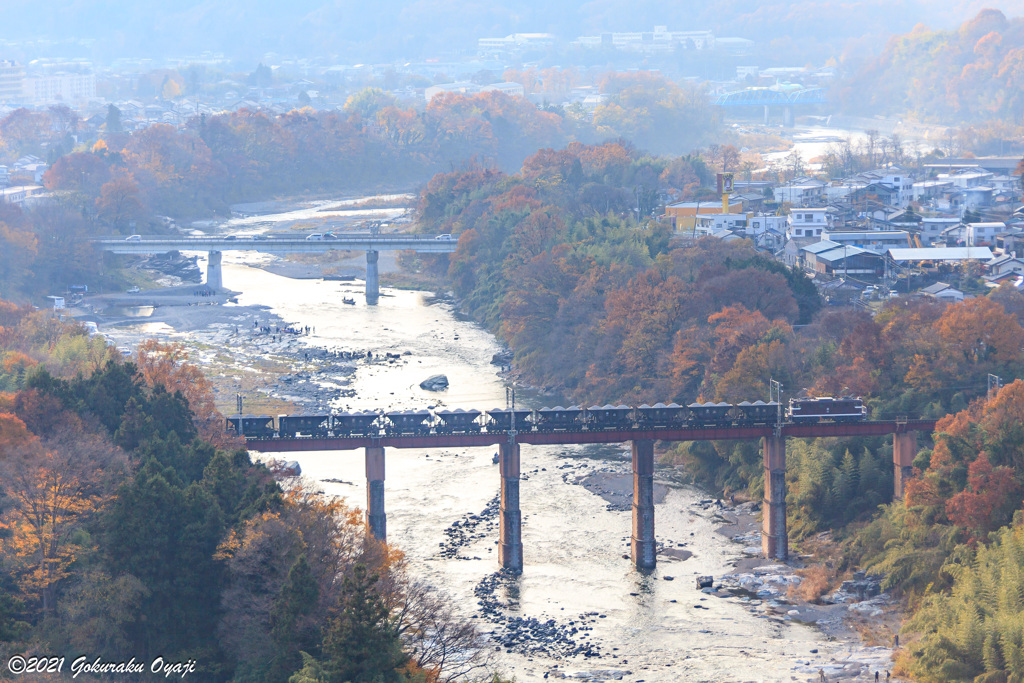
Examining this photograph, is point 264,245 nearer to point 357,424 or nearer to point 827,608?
point 357,424

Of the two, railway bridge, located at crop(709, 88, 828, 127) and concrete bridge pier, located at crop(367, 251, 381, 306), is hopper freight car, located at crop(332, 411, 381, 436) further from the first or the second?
railway bridge, located at crop(709, 88, 828, 127)

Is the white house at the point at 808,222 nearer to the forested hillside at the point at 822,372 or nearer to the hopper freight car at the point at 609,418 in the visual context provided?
the forested hillside at the point at 822,372

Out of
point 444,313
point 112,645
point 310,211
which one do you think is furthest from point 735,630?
point 310,211

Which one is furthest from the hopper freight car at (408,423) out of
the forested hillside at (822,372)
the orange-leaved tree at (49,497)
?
the forested hillside at (822,372)

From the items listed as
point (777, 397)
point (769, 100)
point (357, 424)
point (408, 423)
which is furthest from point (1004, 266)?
point (769, 100)

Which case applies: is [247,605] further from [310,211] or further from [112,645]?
[310,211]

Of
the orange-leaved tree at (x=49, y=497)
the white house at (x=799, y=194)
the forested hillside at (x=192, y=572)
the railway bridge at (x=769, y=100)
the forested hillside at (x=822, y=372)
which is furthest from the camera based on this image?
the railway bridge at (x=769, y=100)

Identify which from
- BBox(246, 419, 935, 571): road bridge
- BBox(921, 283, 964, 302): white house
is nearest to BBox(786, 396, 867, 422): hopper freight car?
BBox(246, 419, 935, 571): road bridge
